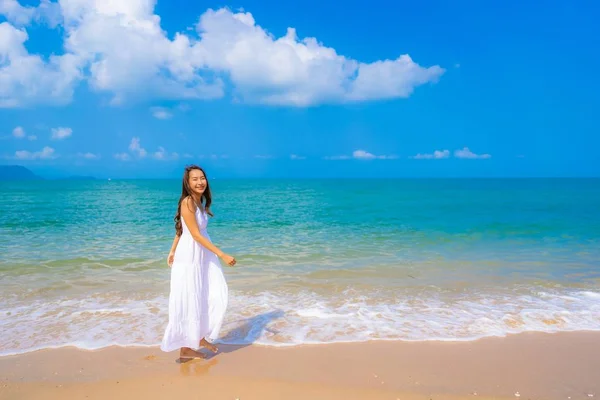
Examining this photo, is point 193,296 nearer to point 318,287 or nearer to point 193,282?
point 193,282

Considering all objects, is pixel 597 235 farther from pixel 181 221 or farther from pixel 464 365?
pixel 181 221

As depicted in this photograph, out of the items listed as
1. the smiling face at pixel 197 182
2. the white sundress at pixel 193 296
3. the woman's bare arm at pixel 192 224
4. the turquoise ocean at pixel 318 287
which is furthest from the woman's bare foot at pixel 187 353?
the smiling face at pixel 197 182

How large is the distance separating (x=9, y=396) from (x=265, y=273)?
6084 mm

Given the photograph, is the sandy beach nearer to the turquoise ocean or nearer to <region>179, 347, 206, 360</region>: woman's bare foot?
<region>179, 347, 206, 360</region>: woman's bare foot

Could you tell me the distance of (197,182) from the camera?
4.76 metres

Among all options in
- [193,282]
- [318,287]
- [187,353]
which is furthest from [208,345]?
[318,287]

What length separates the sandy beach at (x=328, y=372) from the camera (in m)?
4.21

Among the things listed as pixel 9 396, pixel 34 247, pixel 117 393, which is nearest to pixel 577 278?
pixel 117 393

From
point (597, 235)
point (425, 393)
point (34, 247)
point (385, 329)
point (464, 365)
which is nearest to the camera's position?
point (425, 393)

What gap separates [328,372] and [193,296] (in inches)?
66.9

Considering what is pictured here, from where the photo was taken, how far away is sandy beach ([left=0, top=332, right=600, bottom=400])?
421cm

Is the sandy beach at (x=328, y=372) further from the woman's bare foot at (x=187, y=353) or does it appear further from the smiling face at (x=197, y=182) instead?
the smiling face at (x=197, y=182)

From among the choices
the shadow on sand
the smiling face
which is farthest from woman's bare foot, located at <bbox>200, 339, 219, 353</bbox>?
the smiling face

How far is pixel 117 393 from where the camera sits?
4.23m
